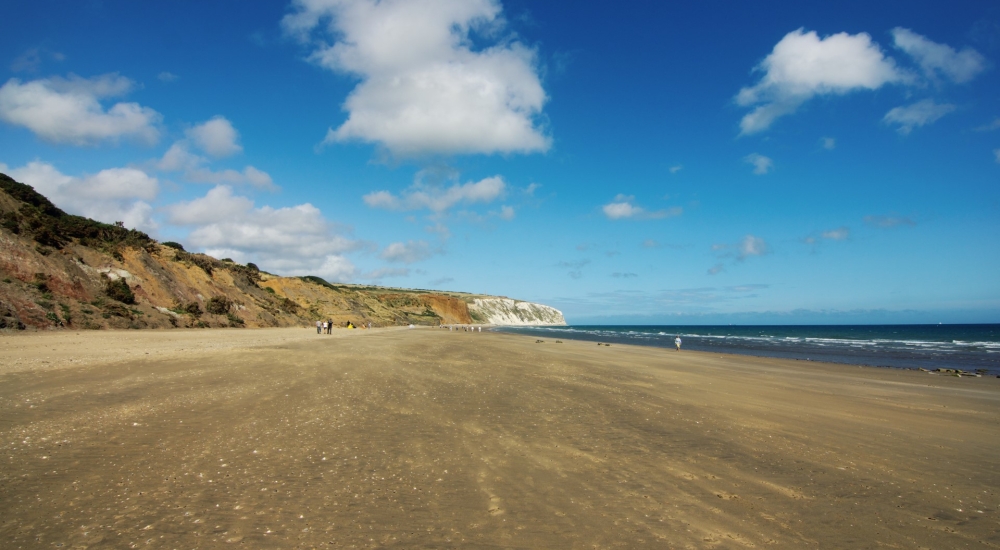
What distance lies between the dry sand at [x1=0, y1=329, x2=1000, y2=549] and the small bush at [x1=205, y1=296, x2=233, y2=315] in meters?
27.3

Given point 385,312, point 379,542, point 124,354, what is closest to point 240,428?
point 379,542

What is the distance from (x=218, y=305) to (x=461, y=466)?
39.2 m

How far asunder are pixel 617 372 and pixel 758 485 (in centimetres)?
1172

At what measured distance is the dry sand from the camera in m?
4.29

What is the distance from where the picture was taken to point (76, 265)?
2780 cm

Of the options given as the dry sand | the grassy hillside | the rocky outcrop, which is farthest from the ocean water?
the rocky outcrop

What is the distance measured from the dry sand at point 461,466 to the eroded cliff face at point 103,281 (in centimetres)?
1469

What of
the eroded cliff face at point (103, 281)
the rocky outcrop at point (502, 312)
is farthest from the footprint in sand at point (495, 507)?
the rocky outcrop at point (502, 312)

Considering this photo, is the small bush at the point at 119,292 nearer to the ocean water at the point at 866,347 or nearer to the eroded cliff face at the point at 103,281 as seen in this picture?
the eroded cliff face at the point at 103,281

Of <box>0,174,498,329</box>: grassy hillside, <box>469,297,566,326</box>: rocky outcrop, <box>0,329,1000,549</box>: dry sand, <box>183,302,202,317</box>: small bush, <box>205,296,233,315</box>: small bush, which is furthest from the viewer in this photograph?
<box>469,297,566,326</box>: rocky outcrop

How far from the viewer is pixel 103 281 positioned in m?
28.7

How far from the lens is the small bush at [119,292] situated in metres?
28.2

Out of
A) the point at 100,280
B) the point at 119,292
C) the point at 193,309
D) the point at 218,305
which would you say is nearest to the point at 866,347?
the point at 218,305

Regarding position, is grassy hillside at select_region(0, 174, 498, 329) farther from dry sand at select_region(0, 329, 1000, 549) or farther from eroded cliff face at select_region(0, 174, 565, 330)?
dry sand at select_region(0, 329, 1000, 549)
